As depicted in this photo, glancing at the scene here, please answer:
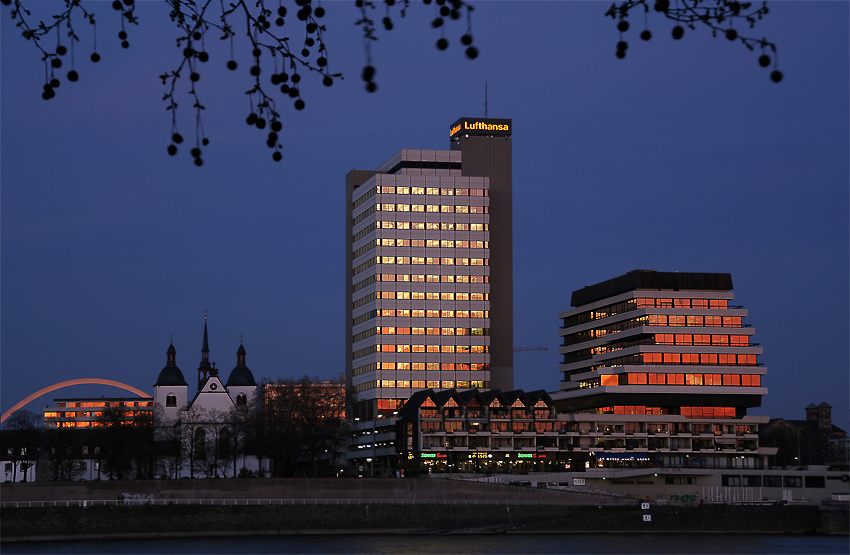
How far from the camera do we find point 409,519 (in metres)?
121

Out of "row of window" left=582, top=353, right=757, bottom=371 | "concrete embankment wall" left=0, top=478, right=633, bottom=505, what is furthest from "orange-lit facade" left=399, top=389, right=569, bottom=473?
"concrete embankment wall" left=0, top=478, right=633, bottom=505

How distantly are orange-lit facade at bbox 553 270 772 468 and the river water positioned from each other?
55837 millimetres

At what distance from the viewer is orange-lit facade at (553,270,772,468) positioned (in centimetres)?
17662

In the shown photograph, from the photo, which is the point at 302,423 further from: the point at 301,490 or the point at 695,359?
the point at 695,359

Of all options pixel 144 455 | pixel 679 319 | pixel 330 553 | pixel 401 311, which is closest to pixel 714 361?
pixel 679 319

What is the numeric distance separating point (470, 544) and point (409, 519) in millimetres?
17524

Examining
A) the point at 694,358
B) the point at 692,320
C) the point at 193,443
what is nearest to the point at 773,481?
the point at 694,358

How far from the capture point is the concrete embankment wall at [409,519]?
115250mm

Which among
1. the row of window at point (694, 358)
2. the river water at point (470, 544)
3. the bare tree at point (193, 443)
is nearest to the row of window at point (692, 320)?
the row of window at point (694, 358)

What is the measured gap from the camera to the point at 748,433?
180750mm

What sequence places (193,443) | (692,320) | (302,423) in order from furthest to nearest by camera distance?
(692,320), (193,443), (302,423)

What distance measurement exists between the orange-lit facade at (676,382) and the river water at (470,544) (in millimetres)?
55837

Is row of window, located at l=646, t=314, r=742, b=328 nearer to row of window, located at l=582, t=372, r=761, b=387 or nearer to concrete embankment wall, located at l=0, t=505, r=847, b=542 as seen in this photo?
row of window, located at l=582, t=372, r=761, b=387

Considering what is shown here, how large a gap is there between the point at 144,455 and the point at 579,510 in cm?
7109
